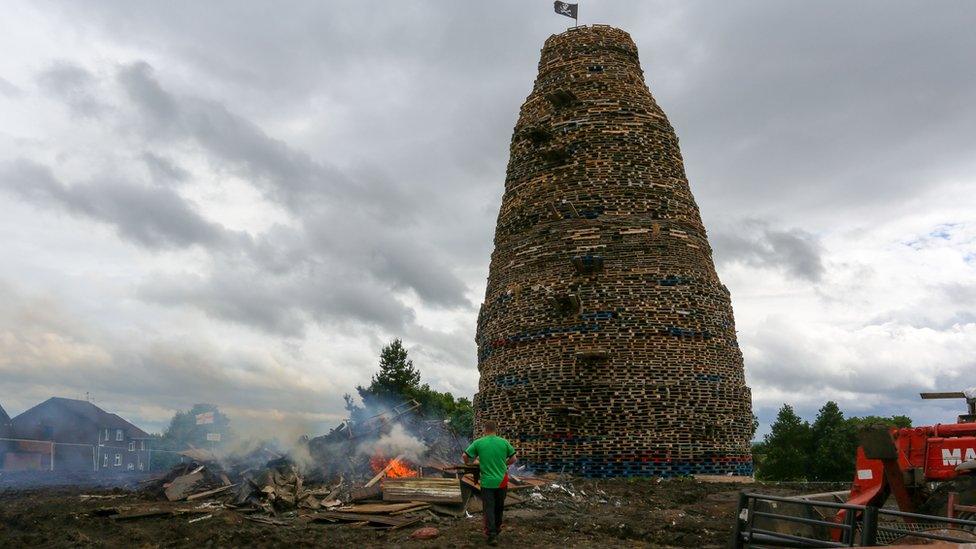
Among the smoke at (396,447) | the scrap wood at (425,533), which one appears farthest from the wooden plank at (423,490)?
the smoke at (396,447)

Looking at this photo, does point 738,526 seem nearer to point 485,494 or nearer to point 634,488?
point 485,494

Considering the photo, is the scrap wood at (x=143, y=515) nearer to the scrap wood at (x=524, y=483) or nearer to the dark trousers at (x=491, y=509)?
the scrap wood at (x=524, y=483)

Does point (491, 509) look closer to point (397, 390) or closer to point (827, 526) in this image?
point (827, 526)

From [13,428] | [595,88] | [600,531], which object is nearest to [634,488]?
[600,531]

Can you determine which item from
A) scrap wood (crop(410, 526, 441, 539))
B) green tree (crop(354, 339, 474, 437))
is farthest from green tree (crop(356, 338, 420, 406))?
scrap wood (crop(410, 526, 441, 539))

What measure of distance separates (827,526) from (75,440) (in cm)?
6373

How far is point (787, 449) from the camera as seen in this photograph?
3525cm

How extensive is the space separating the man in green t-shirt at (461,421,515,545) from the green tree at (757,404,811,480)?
1036 inches

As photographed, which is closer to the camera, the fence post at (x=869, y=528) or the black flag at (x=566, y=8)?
the fence post at (x=869, y=528)

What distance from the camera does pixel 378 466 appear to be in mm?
18906

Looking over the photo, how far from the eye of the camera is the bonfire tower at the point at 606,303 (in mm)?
20547

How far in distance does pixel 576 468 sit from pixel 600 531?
7.30 meters

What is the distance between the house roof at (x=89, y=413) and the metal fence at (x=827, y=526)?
2448 inches

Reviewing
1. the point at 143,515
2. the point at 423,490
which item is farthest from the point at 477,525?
the point at 143,515
